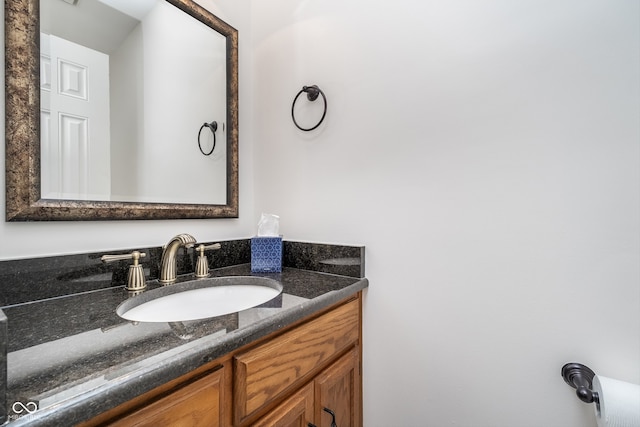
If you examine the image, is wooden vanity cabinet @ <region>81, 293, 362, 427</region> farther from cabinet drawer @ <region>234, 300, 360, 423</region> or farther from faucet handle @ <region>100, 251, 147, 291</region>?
faucet handle @ <region>100, 251, 147, 291</region>

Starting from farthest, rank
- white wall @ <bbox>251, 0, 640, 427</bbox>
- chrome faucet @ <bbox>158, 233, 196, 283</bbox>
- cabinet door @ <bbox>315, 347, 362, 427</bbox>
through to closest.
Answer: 1. chrome faucet @ <bbox>158, 233, 196, 283</bbox>
2. cabinet door @ <bbox>315, 347, 362, 427</bbox>
3. white wall @ <bbox>251, 0, 640, 427</bbox>

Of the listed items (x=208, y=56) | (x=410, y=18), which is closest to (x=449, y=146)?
(x=410, y=18)

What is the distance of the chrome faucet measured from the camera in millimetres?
941

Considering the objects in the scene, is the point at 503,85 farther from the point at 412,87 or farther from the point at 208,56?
the point at 208,56

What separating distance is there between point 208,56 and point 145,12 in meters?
0.25

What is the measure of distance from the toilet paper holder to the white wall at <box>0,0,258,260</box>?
3.98 feet

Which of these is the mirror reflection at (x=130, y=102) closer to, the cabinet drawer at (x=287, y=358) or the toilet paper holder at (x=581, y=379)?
the cabinet drawer at (x=287, y=358)

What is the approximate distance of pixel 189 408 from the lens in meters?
0.51

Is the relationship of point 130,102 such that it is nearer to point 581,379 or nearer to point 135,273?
point 135,273

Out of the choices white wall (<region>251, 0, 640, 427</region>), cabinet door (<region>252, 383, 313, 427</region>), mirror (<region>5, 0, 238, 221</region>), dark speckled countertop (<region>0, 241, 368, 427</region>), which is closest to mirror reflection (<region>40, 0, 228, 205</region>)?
mirror (<region>5, 0, 238, 221</region>)

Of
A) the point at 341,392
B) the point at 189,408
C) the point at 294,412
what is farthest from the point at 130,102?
the point at 341,392

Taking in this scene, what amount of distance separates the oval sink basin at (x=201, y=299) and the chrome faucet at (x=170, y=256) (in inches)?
2.2

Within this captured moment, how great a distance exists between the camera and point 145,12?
3.25 feet

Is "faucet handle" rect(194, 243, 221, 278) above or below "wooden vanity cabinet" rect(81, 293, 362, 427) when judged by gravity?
above
